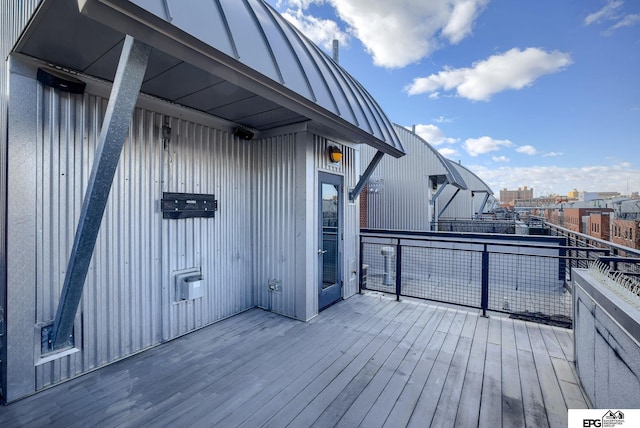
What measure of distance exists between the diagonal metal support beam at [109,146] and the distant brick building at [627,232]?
21.5 metres

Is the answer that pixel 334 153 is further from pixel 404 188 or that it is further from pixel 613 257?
pixel 404 188

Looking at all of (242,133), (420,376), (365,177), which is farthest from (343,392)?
(242,133)

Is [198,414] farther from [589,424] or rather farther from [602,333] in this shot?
[602,333]

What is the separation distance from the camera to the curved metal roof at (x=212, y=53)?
137 cm

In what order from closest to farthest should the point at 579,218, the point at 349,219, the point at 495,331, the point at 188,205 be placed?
1. the point at 188,205
2. the point at 495,331
3. the point at 349,219
4. the point at 579,218

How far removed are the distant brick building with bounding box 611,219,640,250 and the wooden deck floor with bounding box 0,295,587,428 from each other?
1750cm

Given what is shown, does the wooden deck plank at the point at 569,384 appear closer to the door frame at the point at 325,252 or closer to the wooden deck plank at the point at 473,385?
the wooden deck plank at the point at 473,385

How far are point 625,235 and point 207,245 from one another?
22.8 meters

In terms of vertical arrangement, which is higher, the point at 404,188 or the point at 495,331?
the point at 404,188

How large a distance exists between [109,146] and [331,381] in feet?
7.99

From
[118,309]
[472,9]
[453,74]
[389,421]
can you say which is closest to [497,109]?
[453,74]

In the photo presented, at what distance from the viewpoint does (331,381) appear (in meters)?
2.29

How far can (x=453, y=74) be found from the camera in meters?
8.43

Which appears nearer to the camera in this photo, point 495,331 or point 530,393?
point 530,393
